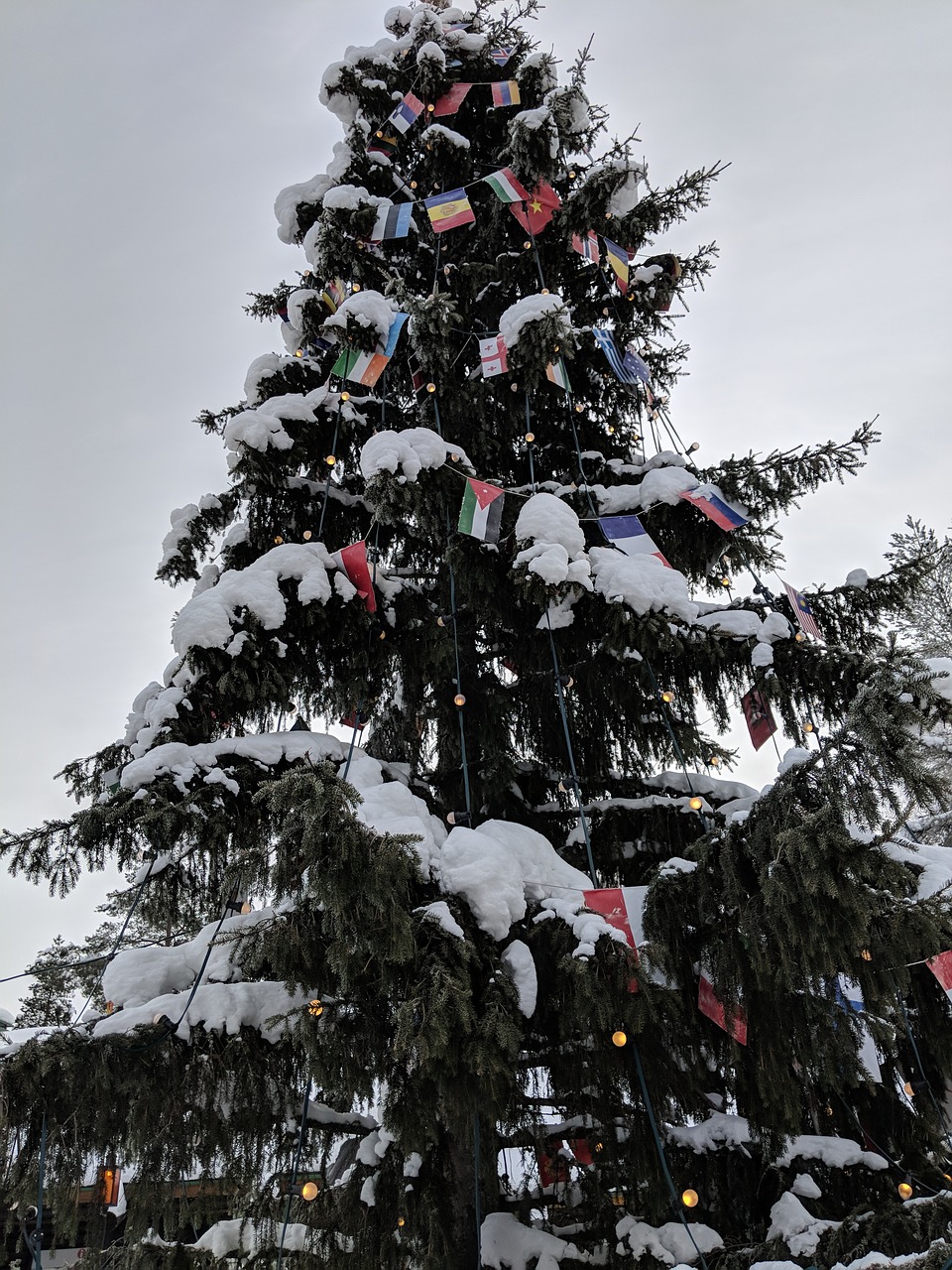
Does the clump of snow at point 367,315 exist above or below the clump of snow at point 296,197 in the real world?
below

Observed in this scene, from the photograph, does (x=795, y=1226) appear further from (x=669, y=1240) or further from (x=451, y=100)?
(x=451, y=100)

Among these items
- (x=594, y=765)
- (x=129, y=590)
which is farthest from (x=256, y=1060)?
(x=129, y=590)

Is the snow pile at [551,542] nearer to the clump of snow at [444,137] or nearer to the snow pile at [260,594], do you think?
the snow pile at [260,594]

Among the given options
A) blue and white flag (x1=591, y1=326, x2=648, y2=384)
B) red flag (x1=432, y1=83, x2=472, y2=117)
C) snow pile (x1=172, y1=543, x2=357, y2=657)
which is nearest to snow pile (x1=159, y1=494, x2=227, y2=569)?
snow pile (x1=172, y1=543, x2=357, y2=657)

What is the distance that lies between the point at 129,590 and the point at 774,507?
380 inches

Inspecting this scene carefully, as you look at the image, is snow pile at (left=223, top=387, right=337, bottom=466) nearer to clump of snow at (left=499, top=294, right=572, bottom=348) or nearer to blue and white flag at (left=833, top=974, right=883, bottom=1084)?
clump of snow at (left=499, top=294, right=572, bottom=348)

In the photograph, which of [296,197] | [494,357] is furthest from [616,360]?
[296,197]

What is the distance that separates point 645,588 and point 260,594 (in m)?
2.28

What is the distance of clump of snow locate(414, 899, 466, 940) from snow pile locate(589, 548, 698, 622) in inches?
82.0

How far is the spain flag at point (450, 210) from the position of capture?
252 inches

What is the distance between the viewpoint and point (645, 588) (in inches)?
174

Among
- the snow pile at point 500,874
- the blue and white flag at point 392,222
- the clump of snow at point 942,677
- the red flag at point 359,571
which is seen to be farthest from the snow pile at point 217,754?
the blue and white flag at point 392,222

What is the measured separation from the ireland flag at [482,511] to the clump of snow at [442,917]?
2369 mm

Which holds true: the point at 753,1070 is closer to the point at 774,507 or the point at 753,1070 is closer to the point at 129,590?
the point at 774,507
